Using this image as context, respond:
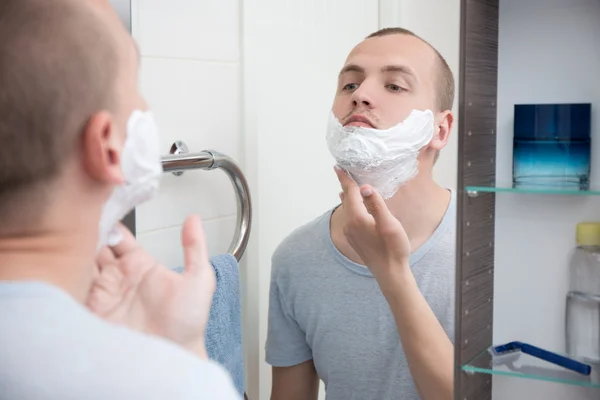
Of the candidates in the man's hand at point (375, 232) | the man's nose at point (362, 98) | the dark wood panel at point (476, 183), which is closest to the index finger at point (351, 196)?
the man's hand at point (375, 232)

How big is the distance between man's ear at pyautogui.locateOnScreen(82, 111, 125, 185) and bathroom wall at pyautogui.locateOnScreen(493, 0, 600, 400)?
0.44 metres

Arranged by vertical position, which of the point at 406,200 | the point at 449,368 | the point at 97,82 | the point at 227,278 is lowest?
the point at 449,368

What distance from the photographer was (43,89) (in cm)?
53

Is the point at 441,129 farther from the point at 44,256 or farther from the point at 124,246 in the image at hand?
the point at 44,256

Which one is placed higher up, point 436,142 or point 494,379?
point 436,142

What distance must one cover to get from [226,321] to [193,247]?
479mm

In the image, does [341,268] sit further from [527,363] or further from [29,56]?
[29,56]

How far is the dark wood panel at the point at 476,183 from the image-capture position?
30.4 inches

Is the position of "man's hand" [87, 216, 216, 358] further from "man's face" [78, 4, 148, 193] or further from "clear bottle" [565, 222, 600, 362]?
"clear bottle" [565, 222, 600, 362]

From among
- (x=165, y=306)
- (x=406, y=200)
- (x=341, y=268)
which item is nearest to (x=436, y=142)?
(x=406, y=200)

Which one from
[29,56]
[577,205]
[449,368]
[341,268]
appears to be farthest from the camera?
[341,268]

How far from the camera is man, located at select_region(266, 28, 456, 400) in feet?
3.23

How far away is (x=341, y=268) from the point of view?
3.88 ft

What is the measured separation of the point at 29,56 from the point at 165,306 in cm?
23
